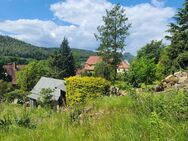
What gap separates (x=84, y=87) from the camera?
95.5ft

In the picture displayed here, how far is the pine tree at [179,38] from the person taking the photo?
3910cm

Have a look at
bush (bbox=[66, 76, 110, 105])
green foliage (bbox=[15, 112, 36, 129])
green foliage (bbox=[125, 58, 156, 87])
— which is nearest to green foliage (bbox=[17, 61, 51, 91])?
green foliage (bbox=[125, 58, 156, 87])

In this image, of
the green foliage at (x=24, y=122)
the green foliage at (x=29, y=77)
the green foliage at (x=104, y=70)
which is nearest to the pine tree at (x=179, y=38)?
the green foliage at (x=104, y=70)

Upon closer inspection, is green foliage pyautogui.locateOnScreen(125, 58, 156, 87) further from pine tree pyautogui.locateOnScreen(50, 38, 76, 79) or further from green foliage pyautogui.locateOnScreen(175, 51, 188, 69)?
pine tree pyautogui.locateOnScreen(50, 38, 76, 79)

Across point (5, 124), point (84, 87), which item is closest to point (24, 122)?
point (5, 124)

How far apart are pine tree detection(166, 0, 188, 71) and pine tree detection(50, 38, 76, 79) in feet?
152

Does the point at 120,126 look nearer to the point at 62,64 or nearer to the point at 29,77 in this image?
the point at 29,77

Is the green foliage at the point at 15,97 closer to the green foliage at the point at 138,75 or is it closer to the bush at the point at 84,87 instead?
the green foliage at the point at 138,75

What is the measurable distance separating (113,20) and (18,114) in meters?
43.2

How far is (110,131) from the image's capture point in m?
5.25

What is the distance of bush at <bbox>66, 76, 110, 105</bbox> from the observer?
27.7 meters

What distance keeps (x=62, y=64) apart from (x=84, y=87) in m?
58.3

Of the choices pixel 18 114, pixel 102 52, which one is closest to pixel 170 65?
pixel 102 52

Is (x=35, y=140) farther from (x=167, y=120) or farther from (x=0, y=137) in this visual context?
(x=167, y=120)
